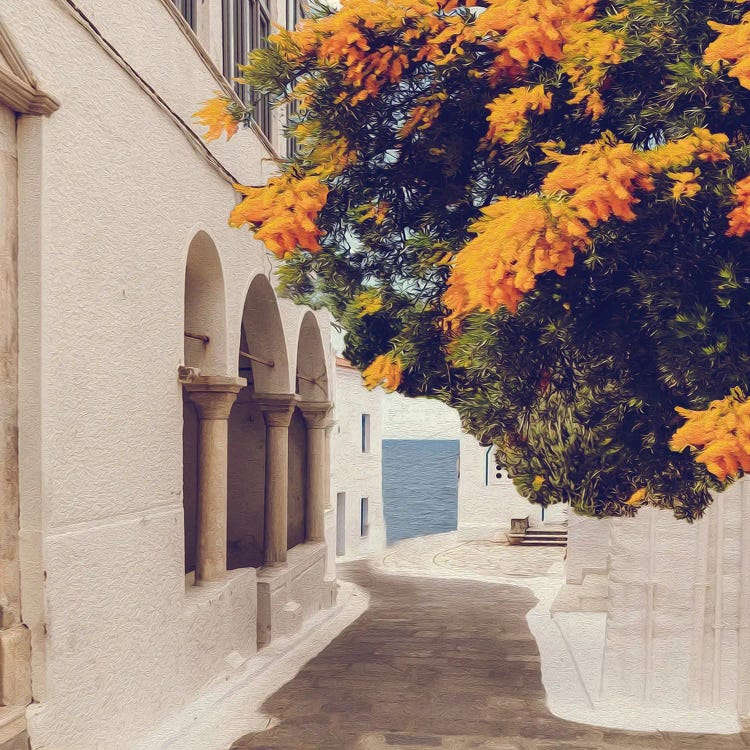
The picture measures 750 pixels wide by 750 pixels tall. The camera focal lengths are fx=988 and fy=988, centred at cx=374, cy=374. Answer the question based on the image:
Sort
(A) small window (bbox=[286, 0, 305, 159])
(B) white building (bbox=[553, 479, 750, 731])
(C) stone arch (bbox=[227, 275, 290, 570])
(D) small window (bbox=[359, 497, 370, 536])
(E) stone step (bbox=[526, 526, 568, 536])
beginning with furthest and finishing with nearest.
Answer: (D) small window (bbox=[359, 497, 370, 536]), (E) stone step (bbox=[526, 526, 568, 536]), (A) small window (bbox=[286, 0, 305, 159]), (C) stone arch (bbox=[227, 275, 290, 570]), (B) white building (bbox=[553, 479, 750, 731])

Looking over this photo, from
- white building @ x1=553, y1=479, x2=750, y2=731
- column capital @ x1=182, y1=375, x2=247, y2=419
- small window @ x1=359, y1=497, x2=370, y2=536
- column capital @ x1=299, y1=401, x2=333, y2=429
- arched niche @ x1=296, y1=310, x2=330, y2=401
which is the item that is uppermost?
arched niche @ x1=296, y1=310, x2=330, y2=401

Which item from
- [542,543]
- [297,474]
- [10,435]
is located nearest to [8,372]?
[10,435]

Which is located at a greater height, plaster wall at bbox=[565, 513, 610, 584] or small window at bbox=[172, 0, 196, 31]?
small window at bbox=[172, 0, 196, 31]

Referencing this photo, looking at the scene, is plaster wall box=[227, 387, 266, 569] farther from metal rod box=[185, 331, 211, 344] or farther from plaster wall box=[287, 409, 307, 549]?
metal rod box=[185, 331, 211, 344]

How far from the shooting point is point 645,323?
15.8ft

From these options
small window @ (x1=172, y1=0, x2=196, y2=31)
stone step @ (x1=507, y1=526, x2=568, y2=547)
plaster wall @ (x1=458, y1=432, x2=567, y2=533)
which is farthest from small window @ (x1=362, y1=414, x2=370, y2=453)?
small window @ (x1=172, y1=0, x2=196, y2=31)

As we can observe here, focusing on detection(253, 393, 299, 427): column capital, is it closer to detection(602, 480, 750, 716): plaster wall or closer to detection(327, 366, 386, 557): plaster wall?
detection(602, 480, 750, 716): plaster wall

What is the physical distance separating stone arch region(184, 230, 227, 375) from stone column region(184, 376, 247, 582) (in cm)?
23

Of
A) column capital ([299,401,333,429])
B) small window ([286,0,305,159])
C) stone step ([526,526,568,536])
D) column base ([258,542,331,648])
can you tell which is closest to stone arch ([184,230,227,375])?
column base ([258,542,331,648])

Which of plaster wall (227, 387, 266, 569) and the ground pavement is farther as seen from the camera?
plaster wall (227, 387, 266, 569)

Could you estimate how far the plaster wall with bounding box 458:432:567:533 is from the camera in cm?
2914

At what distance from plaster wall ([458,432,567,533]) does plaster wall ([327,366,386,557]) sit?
3491 mm

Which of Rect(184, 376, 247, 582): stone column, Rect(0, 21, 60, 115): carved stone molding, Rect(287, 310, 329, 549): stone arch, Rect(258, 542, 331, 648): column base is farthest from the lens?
Rect(287, 310, 329, 549): stone arch

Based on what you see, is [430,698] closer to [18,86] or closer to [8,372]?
[8,372]
